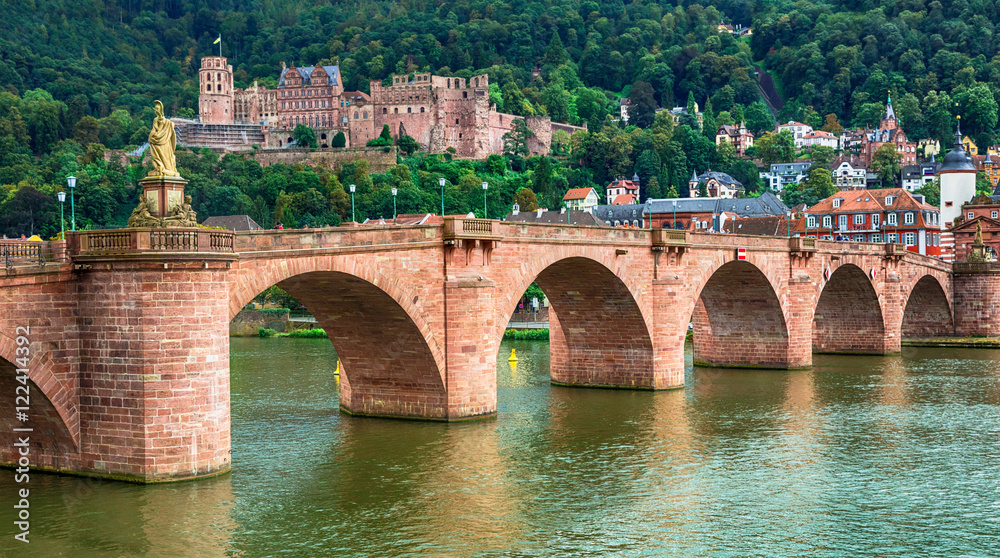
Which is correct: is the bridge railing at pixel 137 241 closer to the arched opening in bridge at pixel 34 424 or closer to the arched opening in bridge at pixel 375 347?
the arched opening in bridge at pixel 34 424

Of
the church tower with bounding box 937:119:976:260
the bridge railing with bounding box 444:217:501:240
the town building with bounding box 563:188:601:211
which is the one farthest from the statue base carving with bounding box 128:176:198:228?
the town building with bounding box 563:188:601:211

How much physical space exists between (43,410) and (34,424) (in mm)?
1087

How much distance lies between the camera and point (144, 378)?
88.7ft

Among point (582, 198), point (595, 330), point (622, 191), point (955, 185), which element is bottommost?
point (595, 330)

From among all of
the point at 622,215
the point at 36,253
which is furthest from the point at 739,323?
the point at 622,215

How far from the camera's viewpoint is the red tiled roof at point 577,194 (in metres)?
150

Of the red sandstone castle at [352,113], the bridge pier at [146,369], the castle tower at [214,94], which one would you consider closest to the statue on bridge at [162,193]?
the bridge pier at [146,369]

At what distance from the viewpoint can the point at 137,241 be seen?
2712 centimetres

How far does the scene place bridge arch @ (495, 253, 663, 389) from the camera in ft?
148

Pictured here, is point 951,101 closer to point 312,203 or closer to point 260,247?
point 312,203

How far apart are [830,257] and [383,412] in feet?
101

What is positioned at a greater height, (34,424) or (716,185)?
(716,185)

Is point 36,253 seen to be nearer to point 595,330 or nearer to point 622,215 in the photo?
point 595,330

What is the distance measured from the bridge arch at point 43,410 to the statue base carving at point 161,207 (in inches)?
154
